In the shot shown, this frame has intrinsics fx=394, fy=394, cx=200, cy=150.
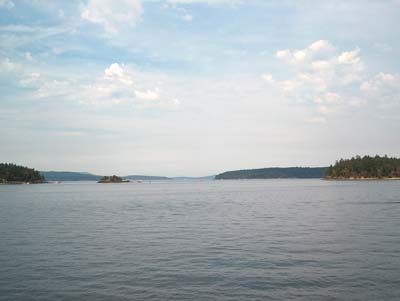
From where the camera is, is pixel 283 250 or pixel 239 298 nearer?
pixel 239 298

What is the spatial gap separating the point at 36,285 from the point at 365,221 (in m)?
39.8

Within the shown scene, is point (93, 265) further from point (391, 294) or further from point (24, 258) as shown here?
point (391, 294)

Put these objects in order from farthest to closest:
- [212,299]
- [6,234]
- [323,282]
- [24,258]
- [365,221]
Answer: [365,221]
[6,234]
[24,258]
[323,282]
[212,299]

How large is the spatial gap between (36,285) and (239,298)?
11.6m

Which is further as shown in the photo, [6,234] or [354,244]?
[6,234]

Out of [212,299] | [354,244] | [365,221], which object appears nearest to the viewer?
[212,299]

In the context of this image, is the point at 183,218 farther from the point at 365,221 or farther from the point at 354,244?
the point at 354,244

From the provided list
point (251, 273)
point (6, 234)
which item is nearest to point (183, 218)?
point (6, 234)

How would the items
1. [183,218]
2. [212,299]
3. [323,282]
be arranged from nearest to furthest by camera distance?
[212,299], [323,282], [183,218]

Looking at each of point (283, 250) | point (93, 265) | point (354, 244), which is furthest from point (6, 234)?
point (354, 244)

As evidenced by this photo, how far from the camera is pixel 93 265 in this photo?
27.0 m

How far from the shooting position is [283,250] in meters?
31.2

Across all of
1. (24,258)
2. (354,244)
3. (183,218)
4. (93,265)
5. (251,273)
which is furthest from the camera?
(183,218)

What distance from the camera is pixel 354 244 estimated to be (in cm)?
3325
